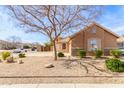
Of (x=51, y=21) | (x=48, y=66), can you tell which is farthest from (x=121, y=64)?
(x=51, y=21)

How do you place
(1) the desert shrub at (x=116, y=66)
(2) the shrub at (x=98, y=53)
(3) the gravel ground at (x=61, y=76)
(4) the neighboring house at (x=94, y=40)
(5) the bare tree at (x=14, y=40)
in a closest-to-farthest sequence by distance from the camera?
(3) the gravel ground at (x=61, y=76) → (1) the desert shrub at (x=116, y=66) → (2) the shrub at (x=98, y=53) → (5) the bare tree at (x=14, y=40) → (4) the neighboring house at (x=94, y=40)

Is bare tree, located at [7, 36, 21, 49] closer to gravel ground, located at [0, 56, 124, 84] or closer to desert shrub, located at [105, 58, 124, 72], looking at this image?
gravel ground, located at [0, 56, 124, 84]

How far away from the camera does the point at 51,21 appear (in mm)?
11820

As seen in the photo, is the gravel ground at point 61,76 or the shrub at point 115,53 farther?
the shrub at point 115,53

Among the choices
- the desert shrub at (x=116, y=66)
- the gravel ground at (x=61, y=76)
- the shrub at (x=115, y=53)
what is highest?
the shrub at (x=115, y=53)

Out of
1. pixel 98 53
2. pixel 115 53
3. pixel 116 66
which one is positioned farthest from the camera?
pixel 115 53

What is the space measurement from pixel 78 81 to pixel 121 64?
103 inches

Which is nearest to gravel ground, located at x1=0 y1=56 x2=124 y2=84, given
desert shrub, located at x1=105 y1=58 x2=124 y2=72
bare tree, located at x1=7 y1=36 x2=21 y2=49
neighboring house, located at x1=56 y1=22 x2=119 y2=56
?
desert shrub, located at x1=105 y1=58 x2=124 y2=72

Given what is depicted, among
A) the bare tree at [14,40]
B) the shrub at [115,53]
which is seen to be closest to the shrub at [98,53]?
the shrub at [115,53]

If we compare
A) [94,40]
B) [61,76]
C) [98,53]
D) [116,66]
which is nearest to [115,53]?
[98,53]

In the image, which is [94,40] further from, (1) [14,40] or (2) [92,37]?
(1) [14,40]

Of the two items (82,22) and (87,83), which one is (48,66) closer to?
(87,83)

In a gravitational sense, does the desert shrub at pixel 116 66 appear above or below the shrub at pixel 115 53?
below

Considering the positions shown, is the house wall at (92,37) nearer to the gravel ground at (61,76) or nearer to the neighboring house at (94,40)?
the neighboring house at (94,40)
